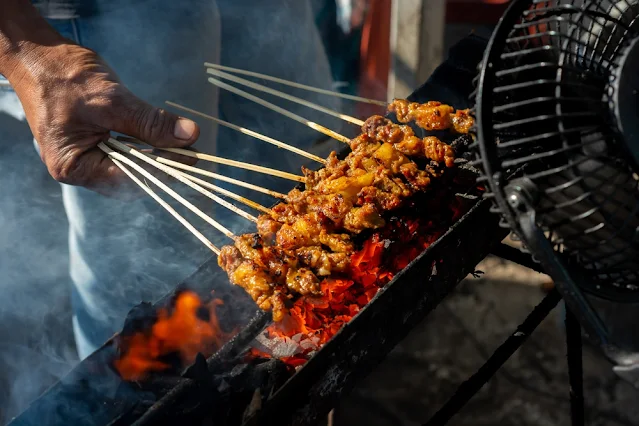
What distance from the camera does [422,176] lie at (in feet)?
10.6

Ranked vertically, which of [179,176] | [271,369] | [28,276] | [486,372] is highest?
[179,176]

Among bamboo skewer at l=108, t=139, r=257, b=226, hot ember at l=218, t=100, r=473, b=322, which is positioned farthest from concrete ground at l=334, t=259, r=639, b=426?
bamboo skewer at l=108, t=139, r=257, b=226

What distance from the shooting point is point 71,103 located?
3.40 m

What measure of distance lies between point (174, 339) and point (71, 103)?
152cm

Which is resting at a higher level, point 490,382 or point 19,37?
point 19,37

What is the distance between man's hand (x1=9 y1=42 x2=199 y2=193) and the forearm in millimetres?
15

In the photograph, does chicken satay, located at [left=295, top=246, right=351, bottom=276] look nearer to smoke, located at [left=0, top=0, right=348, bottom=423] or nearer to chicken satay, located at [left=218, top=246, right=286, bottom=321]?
chicken satay, located at [left=218, top=246, right=286, bottom=321]

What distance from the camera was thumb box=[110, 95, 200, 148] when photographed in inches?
133

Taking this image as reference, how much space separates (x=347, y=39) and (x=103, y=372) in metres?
6.30

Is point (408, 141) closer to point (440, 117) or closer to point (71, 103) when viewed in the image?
point (440, 117)

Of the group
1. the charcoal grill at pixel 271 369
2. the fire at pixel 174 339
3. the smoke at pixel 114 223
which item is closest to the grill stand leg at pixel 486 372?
the charcoal grill at pixel 271 369

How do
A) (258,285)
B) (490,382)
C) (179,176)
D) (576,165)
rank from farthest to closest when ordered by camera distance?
(490,382) → (179,176) → (258,285) → (576,165)

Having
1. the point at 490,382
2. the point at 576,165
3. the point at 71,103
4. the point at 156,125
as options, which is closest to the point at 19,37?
the point at 71,103

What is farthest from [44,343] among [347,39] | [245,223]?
[347,39]
